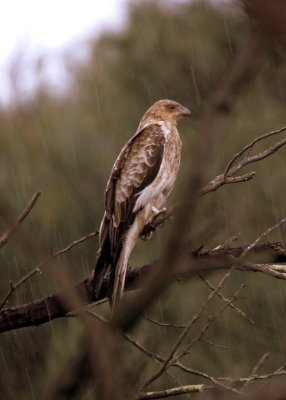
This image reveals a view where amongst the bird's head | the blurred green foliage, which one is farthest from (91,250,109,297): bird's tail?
→ the blurred green foliage

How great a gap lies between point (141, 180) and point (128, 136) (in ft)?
20.7

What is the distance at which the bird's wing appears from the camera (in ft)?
16.2

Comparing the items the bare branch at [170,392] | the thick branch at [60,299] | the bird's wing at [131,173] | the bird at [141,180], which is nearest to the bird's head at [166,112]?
the bird at [141,180]

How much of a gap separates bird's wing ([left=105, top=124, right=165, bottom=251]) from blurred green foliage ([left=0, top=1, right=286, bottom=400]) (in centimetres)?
202

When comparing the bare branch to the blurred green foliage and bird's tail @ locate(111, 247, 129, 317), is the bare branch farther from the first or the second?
the blurred green foliage

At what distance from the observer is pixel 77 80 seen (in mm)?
15375

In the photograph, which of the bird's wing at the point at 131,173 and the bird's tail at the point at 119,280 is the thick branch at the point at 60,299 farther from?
the bird's wing at the point at 131,173

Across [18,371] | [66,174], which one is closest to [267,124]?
[66,174]

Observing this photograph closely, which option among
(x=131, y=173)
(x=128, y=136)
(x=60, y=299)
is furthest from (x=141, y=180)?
(x=128, y=136)

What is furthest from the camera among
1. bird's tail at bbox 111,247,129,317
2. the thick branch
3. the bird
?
the bird

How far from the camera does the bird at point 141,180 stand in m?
4.72

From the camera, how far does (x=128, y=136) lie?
11.5 metres

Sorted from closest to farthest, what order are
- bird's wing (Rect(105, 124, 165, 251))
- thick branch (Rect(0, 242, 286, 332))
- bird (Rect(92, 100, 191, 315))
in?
thick branch (Rect(0, 242, 286, 332)) → bird (Rect(92, 100, 191, 315)) → bird's wing (Rect(105, 124, 165, 251))

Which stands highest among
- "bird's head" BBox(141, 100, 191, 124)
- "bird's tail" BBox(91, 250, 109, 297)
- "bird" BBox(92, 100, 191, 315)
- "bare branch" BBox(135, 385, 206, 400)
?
"bird's head" BBox(141, 100, 191, 124)
